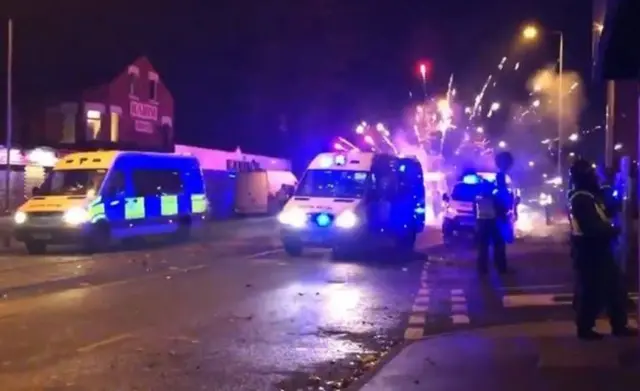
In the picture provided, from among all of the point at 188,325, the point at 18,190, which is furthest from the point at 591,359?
the point at 18,190

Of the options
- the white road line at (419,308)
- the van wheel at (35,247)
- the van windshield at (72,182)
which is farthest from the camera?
the van windshield at (72,182)

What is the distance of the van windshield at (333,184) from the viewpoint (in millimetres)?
21431

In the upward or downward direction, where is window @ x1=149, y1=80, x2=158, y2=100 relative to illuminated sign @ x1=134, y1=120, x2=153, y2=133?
upward

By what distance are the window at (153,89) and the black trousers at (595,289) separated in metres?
49.0

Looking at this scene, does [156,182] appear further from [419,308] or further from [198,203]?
[419,308]

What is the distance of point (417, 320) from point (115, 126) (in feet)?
139

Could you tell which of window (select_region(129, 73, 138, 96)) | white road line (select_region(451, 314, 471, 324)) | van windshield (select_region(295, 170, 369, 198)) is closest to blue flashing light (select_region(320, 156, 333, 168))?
van windshield (select_region(295, 170, 369, 198))

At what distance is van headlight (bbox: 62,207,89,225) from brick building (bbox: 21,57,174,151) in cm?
2406

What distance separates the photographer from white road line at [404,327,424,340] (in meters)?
10.8

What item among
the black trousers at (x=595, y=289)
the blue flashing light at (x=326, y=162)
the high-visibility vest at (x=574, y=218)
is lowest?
the black trousers at (x=595, y=289)

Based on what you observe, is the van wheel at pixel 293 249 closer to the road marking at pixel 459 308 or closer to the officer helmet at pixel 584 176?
the road marking at pixel 459 308

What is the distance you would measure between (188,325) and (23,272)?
24.6 feet

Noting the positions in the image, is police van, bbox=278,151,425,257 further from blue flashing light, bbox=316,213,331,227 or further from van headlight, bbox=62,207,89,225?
van headlight, bbox=62,207,89,225

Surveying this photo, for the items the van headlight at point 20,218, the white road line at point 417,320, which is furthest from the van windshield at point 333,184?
the white road line at point 417,320
